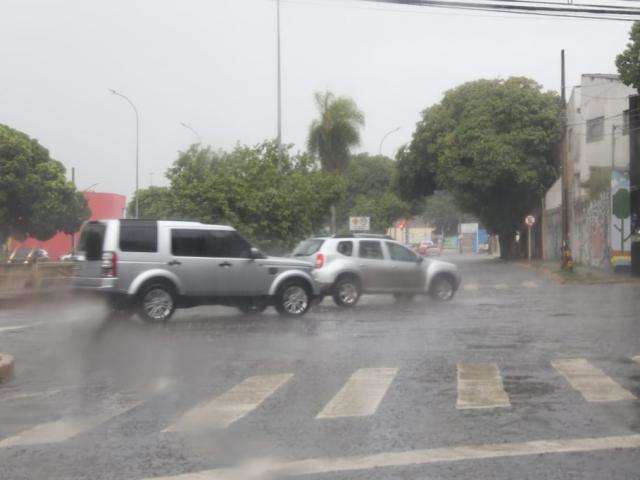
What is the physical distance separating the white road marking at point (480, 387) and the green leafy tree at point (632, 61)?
75.3 ft

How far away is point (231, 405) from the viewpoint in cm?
907

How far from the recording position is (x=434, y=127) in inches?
2299

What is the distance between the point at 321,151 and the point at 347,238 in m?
25.7

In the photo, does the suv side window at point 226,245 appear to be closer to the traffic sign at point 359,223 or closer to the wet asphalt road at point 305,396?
the wet asphalt road at point 305,396

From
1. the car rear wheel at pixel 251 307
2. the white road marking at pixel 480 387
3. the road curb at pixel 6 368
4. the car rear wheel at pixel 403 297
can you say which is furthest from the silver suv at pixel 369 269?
the road curb at pixel 6 368

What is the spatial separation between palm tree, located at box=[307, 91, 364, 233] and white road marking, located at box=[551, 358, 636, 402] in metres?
35.3

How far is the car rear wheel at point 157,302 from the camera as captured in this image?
57.3ft

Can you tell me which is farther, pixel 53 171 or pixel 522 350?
pixel 53 171

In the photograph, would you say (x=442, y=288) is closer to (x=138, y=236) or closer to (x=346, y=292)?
(x=346, y=292)

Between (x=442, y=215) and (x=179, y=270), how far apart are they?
363ft

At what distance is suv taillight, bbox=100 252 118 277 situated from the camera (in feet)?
56.0

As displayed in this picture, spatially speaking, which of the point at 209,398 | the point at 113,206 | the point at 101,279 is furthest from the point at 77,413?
the point at 113,206

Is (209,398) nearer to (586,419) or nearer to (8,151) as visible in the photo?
(586,419)

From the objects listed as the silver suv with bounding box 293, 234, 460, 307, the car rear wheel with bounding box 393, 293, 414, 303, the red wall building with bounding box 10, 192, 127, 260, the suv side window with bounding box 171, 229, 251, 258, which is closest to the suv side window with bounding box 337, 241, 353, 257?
the silver suv with bounding box 293, 234, 460, 307
